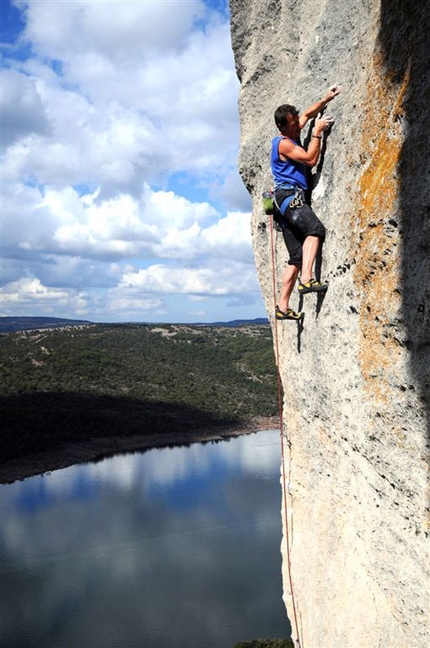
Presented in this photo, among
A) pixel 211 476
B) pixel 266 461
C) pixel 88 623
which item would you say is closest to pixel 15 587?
pixel 88 623

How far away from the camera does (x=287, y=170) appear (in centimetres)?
417

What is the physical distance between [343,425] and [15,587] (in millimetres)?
21446

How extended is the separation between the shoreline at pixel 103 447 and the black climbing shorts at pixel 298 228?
3447 centimetres

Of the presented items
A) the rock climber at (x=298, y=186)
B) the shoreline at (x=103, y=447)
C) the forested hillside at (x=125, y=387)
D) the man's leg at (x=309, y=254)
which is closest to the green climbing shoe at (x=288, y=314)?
the rock climber at (x=298, y=186)

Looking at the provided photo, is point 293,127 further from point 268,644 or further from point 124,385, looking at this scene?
point 124,385

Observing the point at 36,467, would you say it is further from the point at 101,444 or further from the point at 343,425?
the point at 343,425

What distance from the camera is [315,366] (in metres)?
4.23

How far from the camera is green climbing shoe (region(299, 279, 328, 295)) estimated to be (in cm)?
384

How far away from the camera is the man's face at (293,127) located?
4051mm

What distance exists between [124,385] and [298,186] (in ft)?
181

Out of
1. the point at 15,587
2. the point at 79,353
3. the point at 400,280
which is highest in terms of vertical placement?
the point at 400,280

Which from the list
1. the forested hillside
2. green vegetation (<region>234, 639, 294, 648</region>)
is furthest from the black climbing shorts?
the forested hillside

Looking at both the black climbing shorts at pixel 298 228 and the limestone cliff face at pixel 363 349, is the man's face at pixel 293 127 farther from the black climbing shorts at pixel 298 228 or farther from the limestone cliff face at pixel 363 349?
the black climbing shorts at pixel 298 228

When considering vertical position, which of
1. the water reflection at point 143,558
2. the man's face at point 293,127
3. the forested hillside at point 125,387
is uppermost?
the man's face at point 293,127
